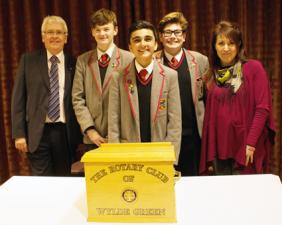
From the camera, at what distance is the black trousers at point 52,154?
8.68ft

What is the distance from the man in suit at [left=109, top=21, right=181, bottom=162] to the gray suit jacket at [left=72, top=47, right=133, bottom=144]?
9.9 inches

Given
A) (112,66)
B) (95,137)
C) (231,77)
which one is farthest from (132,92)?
(231,77)

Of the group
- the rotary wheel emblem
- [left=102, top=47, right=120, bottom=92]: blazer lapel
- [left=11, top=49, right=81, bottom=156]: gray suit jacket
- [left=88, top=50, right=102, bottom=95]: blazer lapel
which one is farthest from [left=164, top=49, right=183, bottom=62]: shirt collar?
the rotary wheel emblem

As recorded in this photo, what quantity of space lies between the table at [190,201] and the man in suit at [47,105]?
3.24ft

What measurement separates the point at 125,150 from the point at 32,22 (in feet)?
7.53

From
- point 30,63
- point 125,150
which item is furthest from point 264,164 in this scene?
point 30,63

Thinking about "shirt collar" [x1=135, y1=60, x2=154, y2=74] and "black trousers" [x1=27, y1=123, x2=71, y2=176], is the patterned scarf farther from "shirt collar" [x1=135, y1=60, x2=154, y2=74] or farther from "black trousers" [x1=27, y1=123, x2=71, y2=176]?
"black trousers" [x1=27, y1=123, x2=71, y2=176]

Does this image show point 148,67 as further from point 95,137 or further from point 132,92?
point 95,137

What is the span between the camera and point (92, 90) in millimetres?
2500

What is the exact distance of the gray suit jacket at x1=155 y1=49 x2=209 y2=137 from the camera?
2457 mm

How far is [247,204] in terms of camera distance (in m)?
1.33

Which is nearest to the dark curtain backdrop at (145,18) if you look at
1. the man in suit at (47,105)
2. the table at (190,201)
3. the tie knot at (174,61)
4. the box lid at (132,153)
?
the man in suit at (47,105)

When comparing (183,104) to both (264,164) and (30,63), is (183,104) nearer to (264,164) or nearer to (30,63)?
(264,164)

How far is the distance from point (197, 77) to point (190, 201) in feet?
4.03
